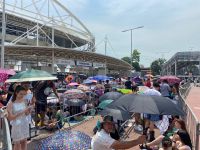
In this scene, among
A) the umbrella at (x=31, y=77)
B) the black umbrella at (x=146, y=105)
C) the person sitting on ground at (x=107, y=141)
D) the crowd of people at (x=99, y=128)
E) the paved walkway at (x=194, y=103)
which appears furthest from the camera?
the paved walkway at (x=194, y=103)

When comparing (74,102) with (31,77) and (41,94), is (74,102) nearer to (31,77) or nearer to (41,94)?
(41,94)

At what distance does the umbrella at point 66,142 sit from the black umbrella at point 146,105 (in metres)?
1.08

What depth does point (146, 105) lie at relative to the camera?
623 centimetres

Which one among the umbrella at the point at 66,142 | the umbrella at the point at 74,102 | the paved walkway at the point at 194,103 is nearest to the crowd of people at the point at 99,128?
the umbrella at the point at 66,142

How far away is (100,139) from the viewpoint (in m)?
4.64

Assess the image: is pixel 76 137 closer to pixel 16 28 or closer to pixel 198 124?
pixel 198 124

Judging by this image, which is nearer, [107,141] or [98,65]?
[107,141]

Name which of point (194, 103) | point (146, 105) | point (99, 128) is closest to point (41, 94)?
point (146, 105)

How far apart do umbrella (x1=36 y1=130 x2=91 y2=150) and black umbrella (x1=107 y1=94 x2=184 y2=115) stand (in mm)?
1083

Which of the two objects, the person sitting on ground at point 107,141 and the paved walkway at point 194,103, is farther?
the paved walkway at point 194,103

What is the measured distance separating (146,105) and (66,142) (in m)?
1.71

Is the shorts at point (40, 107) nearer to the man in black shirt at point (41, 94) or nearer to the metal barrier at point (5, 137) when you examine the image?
the man in black shirt at point (41, 94)

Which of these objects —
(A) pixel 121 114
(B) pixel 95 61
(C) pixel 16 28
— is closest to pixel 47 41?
(C) pixel 16 28

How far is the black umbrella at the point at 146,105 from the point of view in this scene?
617 cm
